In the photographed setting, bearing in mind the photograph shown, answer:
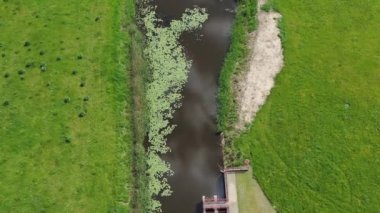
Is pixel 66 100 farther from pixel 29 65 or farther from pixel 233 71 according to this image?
pixel 233 71

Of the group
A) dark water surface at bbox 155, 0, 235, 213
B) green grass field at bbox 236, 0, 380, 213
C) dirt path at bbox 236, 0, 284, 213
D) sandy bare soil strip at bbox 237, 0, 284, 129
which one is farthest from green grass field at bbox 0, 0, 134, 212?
green grass field at bbox 236, 0, 380, 213

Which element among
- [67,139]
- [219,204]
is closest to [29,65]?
[67,139]

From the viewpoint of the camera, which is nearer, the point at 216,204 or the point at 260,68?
the point at 216,204

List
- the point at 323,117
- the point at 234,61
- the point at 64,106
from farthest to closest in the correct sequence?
the point at 234,61 < the point at 64,106 < the point at 323,117

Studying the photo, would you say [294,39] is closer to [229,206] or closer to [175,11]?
[175,11]

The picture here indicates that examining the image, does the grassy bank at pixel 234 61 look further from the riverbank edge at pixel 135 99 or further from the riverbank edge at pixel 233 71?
the riverbank edge at pixel 135 99
